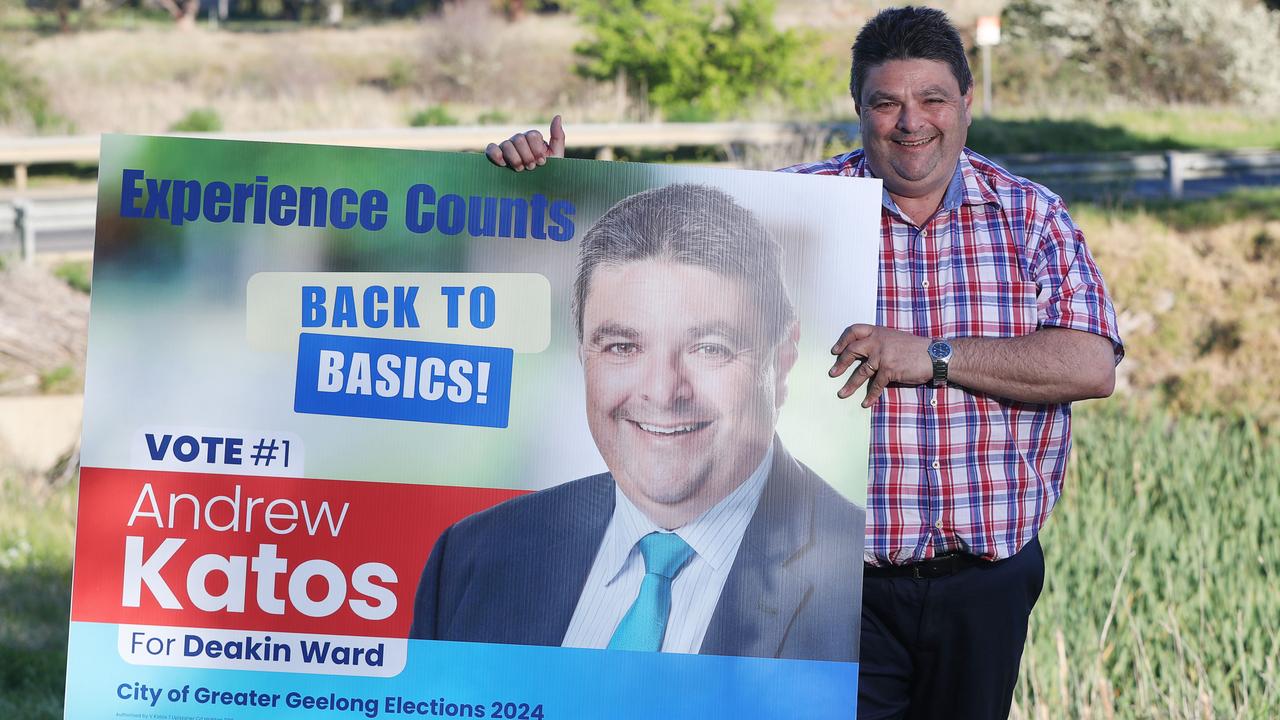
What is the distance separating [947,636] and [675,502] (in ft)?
2.20

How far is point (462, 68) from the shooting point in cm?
2791

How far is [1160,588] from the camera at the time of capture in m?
4.95

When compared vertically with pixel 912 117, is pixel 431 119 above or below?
above

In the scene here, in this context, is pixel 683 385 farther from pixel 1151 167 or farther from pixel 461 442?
pixel 1151 167

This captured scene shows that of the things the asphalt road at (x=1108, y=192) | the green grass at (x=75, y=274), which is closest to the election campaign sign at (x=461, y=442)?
the green grass at (x=75, y=274)

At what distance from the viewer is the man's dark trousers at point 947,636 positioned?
2.71m

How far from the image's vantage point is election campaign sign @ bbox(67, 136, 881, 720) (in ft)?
8.24

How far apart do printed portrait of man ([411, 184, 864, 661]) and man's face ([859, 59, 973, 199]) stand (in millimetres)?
306

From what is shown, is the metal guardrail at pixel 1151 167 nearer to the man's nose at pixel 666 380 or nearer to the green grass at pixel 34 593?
the green grass at pixel 34 593

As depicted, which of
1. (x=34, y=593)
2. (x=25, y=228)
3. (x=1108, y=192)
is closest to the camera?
(x=34, y=593)

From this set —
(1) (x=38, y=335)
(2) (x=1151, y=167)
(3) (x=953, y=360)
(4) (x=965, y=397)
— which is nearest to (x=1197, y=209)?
(2) (x=1151, y=167)

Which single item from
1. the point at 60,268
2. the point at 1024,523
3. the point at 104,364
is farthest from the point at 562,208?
the point at 60,268

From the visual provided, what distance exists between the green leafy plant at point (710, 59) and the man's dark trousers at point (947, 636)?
589 inches

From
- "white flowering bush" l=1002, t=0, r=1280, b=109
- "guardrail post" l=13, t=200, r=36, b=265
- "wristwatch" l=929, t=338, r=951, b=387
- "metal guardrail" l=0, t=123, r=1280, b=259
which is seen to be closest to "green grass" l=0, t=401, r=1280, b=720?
"wristwatch" l=929, t=338, r=951, b=387
